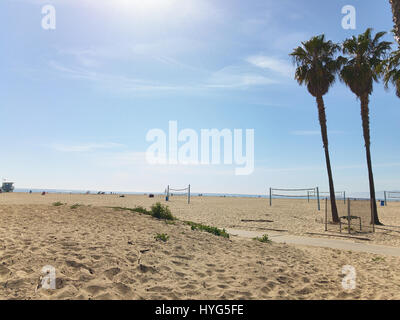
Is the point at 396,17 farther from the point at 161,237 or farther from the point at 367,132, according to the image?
the point at 367,132

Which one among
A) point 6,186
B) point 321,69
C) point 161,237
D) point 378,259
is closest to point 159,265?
point 161,237

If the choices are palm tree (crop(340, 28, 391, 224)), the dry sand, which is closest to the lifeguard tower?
the dry sand

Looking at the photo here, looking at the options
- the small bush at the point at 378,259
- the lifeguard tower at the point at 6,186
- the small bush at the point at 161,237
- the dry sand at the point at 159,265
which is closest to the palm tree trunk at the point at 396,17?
the small bush at the point at 378,259

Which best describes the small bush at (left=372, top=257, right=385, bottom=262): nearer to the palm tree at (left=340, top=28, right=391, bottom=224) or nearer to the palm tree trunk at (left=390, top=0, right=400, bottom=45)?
the palm tree trunk at (left=390, top=0, right=400, bottom=45)

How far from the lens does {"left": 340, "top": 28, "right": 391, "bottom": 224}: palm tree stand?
18.3 metres

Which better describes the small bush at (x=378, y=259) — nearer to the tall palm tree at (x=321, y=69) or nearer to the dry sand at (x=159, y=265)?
the dry sand at (x=159, y=265)

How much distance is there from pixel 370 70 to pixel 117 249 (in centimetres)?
1932

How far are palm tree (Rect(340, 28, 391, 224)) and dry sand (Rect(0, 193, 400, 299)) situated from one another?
42.1ft

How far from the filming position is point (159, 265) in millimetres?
6141

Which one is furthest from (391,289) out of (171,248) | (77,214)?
(77,214)

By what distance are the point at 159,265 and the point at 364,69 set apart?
739 inches

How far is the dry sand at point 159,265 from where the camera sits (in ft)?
16.2
